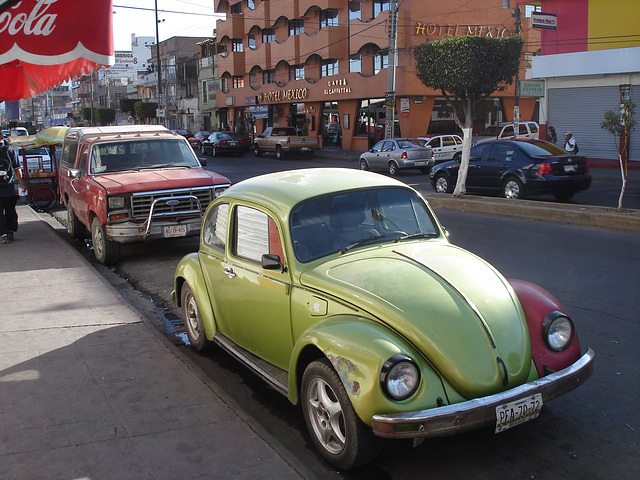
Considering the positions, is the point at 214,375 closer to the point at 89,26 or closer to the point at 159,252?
the point at 89,26

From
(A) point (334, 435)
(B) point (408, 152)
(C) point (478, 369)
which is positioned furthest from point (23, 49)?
(B) point (408, 152)

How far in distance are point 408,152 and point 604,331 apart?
20085 millimetres

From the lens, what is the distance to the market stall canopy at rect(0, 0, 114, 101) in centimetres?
528

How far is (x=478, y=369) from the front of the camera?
3684 millimetres

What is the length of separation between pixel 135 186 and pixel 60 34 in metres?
4.40

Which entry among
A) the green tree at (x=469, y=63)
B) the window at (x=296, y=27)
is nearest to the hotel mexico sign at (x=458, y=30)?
the green tree at (x=469, y=63)

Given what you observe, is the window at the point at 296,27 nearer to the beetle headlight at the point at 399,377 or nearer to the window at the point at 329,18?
the window at the point at 329,18

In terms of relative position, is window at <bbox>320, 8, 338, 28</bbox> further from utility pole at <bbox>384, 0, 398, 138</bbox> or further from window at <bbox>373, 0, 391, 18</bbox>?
utility pole at <bbox>384, 0, 398, 138</bbox>

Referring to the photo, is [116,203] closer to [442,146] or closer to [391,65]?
[442,146]

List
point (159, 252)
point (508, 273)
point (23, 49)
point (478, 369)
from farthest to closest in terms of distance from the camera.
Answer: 1. point (159, 252)
2. point (508, 273)
3. point (23, 49)
4. point (478, 369)

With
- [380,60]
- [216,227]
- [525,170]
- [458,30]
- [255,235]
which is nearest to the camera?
[255,235]

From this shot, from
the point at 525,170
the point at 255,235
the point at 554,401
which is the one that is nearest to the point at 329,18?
the point at 525,170

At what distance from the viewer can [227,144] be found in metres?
42.0

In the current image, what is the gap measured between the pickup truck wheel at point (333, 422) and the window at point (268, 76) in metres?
49.4
